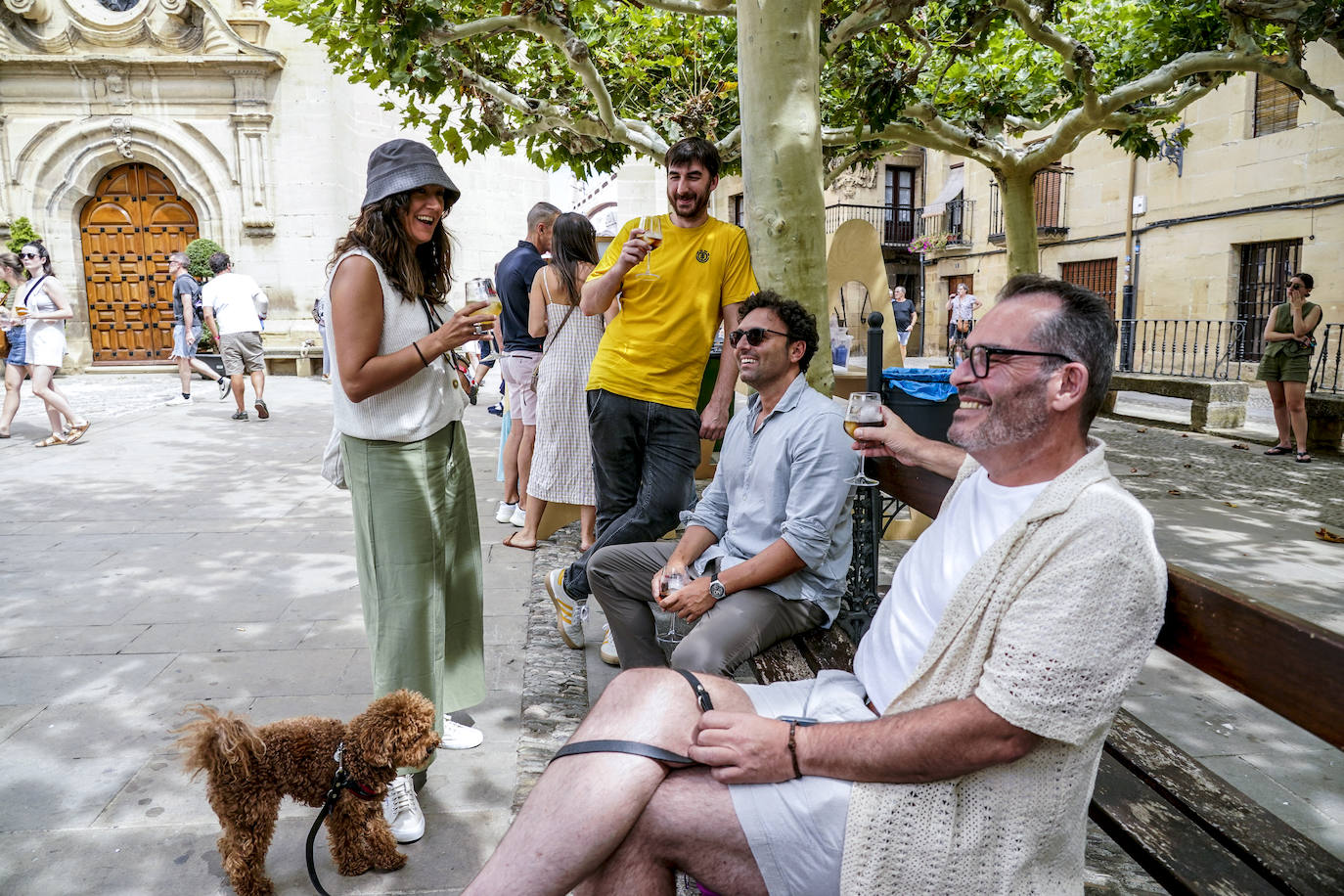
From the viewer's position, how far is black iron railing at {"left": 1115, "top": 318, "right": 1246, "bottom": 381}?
721 inches

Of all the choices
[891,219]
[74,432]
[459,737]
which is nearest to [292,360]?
[74,432]

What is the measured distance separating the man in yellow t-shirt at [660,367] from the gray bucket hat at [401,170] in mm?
1326

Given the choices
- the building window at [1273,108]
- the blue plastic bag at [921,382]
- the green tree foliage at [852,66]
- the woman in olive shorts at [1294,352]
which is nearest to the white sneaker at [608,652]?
the blue plastic bag at [921,382]

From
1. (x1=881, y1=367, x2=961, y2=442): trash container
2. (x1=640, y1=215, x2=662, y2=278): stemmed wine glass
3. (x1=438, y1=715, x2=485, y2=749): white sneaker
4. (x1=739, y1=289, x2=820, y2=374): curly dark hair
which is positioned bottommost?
(x1=438, y1=715, x2=485, y2=749): white sneaker

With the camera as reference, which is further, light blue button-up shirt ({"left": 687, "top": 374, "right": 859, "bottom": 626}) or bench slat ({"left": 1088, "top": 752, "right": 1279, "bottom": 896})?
light blue button-up shirt ({"left": 687, "top": 374, "right": 859, "bottom": 626})

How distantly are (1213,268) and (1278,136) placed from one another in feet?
9.31

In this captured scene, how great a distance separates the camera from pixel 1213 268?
19.1 m

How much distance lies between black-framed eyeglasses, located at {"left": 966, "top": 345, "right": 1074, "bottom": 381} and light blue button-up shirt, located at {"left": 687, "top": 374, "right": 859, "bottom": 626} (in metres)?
1.04

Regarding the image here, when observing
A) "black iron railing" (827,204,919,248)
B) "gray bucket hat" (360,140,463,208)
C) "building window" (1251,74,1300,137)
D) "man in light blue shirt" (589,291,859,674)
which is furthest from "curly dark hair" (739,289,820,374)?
"black iron railing" (827,204,919,248)

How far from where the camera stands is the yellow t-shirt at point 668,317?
4.07 meters

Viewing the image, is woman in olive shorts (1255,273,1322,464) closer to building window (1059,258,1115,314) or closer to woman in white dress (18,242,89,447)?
woman in white dress (18,242,89,447)

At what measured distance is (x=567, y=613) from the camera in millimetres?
4227

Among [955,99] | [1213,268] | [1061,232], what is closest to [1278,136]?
[1213,268]

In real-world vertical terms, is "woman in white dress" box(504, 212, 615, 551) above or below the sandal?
above
